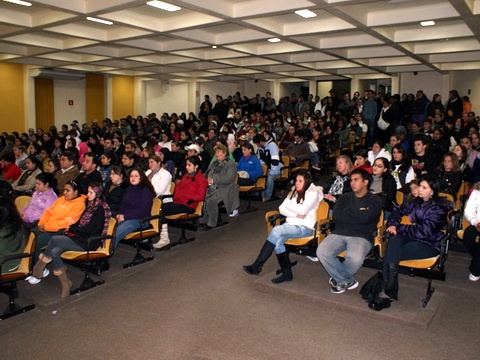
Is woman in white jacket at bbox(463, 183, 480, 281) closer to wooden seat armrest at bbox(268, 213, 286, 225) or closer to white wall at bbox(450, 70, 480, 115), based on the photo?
wooden seat armrest at bbox(268, 213, 286, 225)

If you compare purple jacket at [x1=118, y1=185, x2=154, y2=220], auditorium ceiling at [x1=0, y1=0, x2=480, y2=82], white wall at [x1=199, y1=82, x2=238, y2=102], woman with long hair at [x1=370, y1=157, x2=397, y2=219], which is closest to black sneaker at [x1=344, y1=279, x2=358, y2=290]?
woman with long hair at [x1=370, y1=157, x2=397, y2=219]

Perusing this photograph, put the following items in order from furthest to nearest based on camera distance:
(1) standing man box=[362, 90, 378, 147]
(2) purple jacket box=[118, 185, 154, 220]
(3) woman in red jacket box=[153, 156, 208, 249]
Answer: (1) standing man box=[362, 90, 378, 147], (3) woman in red jacket box=[153, 156, 208, 249], (2) purple jacket box=[118, 185, 154, 220]

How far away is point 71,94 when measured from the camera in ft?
56.4

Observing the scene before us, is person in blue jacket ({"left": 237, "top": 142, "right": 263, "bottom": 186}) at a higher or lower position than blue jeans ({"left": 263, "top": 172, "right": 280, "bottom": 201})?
higher

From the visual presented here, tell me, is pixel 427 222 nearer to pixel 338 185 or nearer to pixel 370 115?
pixel 338 185

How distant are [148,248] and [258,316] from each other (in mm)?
1916

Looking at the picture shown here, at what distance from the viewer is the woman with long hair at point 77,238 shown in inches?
167

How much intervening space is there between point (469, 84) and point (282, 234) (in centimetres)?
1274

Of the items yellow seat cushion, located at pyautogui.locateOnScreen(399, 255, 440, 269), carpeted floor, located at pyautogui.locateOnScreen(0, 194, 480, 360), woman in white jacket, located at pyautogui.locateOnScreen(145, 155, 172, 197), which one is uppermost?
woman in white jacket, located at pyautogui.locateOnScreen(145, 155, 172, 197)

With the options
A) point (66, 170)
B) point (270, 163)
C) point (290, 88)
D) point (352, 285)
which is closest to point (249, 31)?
point (270, 163)

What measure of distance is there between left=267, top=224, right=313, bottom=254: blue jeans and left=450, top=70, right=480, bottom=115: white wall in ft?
40.2

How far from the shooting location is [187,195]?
19.8 feet

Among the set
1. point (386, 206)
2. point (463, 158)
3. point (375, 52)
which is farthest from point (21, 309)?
point (375, 52)

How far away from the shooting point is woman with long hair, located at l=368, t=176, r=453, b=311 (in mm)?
3938
